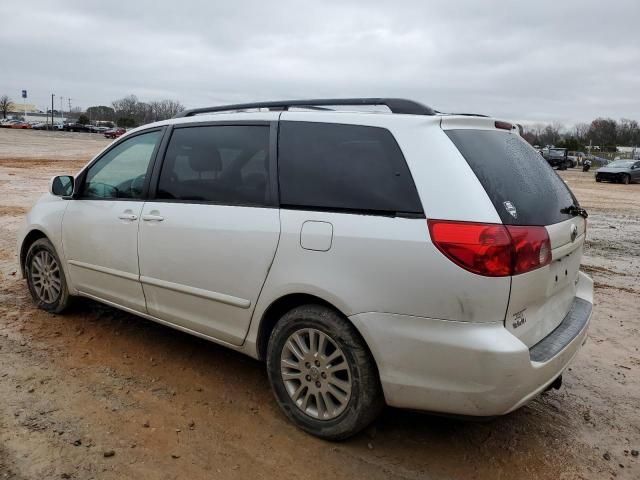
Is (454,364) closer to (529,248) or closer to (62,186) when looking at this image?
(529,248)

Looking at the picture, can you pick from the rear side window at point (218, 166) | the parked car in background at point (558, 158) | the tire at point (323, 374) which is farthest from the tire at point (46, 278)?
the parked car in background at point (558, 158)

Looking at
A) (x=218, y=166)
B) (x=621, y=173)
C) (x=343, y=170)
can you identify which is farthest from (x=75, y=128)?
(x=343, y=170)

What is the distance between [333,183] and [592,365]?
8.88 feet

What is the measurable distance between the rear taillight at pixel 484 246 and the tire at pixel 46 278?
11.1 feet

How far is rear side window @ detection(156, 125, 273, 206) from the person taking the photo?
10.9ft

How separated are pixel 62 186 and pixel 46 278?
2.91 feet

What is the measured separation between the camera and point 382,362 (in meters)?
2.73

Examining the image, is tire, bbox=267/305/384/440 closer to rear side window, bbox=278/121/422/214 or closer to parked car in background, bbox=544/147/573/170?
rear side window, bbox=278/121/422/214

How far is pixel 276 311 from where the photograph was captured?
10.5ft

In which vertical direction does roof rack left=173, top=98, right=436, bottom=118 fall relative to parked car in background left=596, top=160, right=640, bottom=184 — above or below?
above

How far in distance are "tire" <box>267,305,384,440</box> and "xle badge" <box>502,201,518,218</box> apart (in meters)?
0.97

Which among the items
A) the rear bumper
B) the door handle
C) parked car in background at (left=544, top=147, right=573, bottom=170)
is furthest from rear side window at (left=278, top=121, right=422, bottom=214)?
parked car in background at (left=544, top=147, right=573, bottom=170)

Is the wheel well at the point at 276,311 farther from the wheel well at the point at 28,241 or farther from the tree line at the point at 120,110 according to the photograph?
the tree line at the point at 120,110

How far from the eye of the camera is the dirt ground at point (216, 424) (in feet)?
9.32
